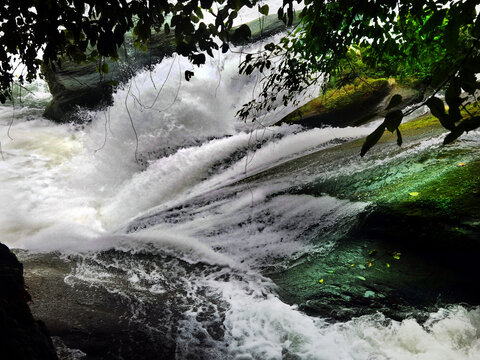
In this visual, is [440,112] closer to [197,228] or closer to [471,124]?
[471,124]

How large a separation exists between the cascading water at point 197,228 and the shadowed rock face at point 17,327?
2.93 ft

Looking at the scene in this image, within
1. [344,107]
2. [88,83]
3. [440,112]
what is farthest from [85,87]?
[440,112]

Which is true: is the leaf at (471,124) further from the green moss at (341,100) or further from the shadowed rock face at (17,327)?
the green moss at (341,100)

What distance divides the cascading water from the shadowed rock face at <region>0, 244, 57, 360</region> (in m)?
0.89

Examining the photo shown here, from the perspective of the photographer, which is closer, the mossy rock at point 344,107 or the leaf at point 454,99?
the leaf at point 454,99

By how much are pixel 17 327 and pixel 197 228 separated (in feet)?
11.3

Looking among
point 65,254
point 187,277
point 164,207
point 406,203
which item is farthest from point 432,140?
point 65,254

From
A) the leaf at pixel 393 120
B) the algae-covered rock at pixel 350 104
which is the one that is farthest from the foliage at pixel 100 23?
the algae-covered rock at pixel 350 104

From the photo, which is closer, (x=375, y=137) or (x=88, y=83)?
(x=375, y=137)

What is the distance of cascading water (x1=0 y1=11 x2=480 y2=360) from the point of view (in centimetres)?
269

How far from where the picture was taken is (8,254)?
205 centimetres

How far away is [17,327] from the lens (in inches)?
56.3

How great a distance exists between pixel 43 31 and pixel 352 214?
140 inches

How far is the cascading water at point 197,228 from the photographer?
269 cm
